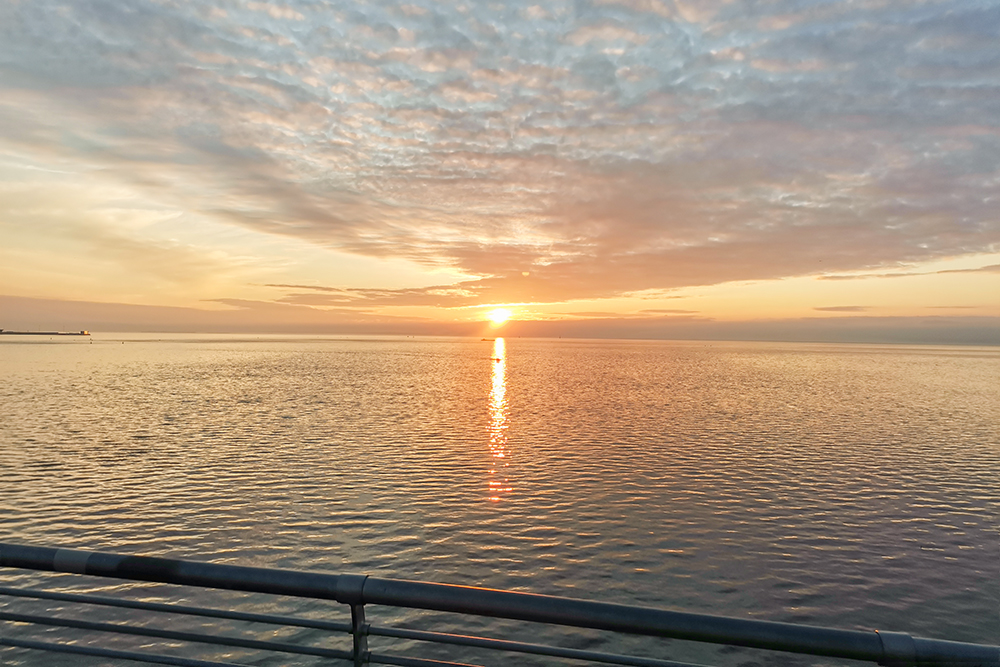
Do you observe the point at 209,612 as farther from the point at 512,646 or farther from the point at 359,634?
the point at 512,646

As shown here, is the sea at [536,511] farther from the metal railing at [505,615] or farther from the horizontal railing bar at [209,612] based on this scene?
the metal railing at [505,615]

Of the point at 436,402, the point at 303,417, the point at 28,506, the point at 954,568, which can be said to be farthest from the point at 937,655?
the point at 436,402

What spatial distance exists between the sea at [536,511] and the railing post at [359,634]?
45.4ft

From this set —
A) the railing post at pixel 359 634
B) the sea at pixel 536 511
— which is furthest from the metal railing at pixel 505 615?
the sea at pixel 536 511

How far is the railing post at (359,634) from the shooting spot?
380cm

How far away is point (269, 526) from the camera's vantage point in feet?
81.4

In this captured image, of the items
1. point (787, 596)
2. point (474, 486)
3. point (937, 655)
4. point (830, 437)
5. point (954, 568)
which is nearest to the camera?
point (937, 655)

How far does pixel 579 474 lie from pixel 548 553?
1283 cm

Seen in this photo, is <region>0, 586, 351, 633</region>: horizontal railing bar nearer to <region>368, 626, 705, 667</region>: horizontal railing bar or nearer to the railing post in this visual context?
the railing post

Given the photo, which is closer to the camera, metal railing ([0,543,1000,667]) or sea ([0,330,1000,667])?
Result: metal railing ([0,543,1000,667])

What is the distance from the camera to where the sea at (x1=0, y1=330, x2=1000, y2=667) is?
18.2 m

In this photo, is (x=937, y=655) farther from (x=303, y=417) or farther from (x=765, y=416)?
(x=765, y=416)

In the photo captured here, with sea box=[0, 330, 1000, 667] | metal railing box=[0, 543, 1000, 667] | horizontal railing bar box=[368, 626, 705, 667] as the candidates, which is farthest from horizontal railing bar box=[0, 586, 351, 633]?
sea box=[0, 330, 1000, 667]

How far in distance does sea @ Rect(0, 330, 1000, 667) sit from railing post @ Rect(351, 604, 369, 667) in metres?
13.8
